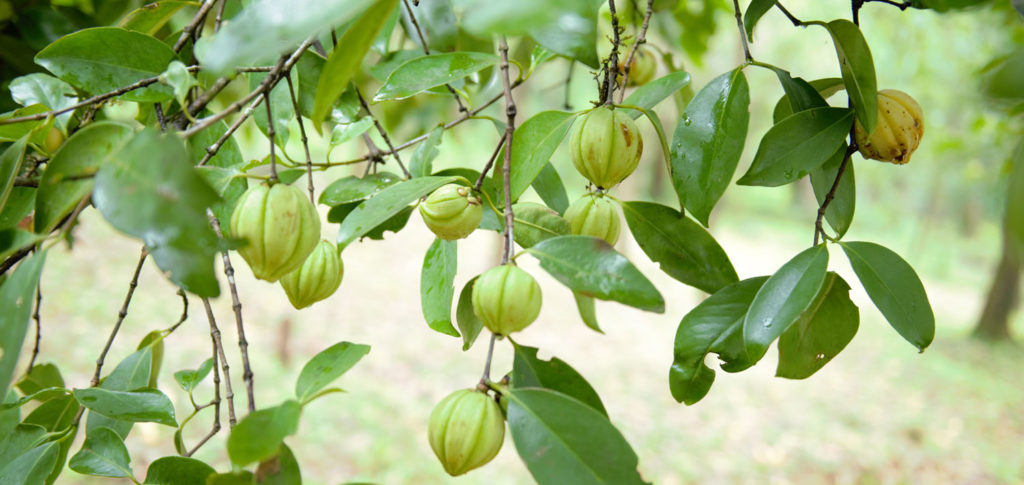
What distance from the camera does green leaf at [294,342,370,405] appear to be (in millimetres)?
398

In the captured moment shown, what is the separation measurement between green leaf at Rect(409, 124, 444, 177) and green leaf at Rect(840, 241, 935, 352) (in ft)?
1.22

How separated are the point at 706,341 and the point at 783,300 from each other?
8cm

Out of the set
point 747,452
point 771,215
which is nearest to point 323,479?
point 747,452

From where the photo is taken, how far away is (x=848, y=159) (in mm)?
536

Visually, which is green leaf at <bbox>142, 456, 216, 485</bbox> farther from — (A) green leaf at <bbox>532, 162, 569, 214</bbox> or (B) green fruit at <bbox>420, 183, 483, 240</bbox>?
(A) green leaf at <bbox>532, 162, 569, 214</bbox>

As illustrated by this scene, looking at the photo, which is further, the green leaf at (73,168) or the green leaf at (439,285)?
the green leaf at (439,285)

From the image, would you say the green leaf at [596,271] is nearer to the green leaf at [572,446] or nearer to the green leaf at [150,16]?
the green leaf at [572,446]

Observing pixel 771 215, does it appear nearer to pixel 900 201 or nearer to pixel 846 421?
pixel 900 201

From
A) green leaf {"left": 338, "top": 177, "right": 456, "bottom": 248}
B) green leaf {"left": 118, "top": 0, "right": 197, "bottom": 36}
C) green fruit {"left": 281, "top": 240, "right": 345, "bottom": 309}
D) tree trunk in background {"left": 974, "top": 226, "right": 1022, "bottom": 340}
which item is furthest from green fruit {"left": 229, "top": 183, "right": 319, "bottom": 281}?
tree trunk in background {"left": 974, "top": 226, "right": 1022, "bottom": 340}

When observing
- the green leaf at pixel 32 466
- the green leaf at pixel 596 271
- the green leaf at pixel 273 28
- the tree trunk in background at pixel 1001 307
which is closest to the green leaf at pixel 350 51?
the green leaf at pixel 273 28

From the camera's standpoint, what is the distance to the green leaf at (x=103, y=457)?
50 centimetres

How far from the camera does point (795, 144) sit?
0.50 m

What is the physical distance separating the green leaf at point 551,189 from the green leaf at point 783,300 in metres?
0.24

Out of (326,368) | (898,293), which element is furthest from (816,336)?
(326,368)
